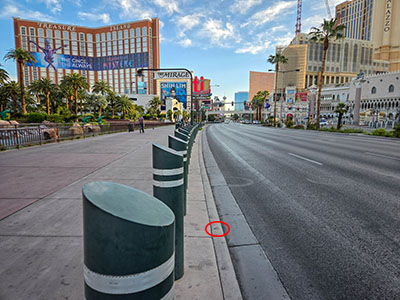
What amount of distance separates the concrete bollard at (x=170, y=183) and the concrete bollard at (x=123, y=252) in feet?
4.09

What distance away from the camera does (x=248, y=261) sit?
291 cm

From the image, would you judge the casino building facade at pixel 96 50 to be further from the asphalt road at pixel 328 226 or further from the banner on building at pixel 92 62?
the asphalt road at pixel 328 226

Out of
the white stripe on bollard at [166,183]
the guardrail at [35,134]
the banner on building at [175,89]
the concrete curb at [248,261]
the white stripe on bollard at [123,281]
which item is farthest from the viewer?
the banner on building at [175,89]

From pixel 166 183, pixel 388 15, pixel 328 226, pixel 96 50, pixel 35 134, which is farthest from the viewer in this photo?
pixel 96 50

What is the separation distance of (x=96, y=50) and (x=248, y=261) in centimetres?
17936

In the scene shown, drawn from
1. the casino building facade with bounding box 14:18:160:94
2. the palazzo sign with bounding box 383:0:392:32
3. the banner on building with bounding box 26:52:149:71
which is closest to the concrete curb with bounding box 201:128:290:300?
the casino building facade with bounding box 14:18:160:94

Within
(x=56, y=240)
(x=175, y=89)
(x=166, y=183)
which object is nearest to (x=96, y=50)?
(x=175, y=89)

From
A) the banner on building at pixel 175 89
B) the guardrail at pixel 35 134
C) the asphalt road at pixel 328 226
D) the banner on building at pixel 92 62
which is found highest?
the banner on building at pixel 92 62

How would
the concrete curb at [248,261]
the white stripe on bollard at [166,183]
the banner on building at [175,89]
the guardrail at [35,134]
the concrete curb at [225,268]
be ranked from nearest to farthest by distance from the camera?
1. the concrete curb at [225,268]
2. the concrete curb at [248,261]
3. the white stripe on bollard at [166,183]
4. the guardrail at [35,134]
5. the banner on building at [175,89]

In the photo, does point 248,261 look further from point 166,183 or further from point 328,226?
point 328,226

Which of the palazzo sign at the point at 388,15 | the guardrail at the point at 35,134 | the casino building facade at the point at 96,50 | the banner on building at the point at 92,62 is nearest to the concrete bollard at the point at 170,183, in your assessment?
the guardrail at the point at 35,134

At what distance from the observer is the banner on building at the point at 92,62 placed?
136 meters

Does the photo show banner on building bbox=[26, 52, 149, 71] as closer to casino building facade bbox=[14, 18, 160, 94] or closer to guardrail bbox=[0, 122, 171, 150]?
casino building facade bbox=[14, 18, 160, 94]

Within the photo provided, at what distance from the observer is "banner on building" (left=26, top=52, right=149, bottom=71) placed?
136 metres
